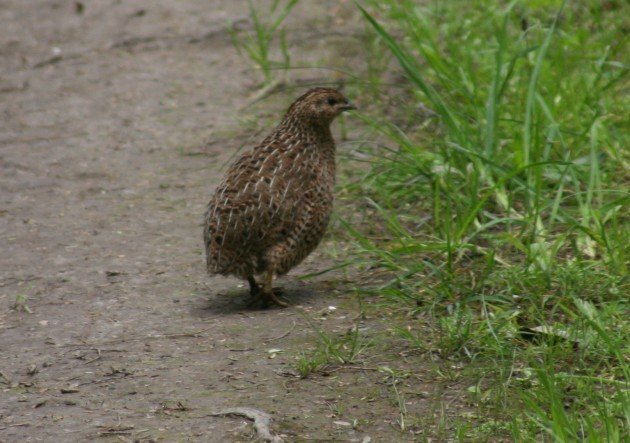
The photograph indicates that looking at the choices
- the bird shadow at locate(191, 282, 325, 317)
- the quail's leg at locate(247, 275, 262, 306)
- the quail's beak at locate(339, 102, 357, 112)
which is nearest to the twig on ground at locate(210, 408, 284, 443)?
the bird shadow at locate(191, 282, 325, 317)

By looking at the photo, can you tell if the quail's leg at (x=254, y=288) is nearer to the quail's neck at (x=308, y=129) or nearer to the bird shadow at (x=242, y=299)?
the bird shadow at (x=242, y=299)

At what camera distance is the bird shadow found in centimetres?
585

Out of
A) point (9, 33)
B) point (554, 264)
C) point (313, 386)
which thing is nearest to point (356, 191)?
point (554, 264)

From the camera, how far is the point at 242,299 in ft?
19.9

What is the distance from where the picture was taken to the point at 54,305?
5926 mm

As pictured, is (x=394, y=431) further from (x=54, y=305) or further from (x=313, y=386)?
(x=54, y=305)

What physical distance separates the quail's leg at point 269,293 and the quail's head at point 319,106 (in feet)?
3.42

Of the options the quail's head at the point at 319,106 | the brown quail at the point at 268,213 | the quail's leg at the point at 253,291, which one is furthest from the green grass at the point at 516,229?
the quail's leg at the point at 253,291

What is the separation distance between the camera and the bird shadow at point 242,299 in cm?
585

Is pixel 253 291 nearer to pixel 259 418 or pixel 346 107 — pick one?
pixel 346 107

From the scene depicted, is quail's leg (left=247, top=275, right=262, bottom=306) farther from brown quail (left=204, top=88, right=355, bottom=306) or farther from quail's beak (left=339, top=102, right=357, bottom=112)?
quail's beak (left=339, top=102, right=357, bottom=112)

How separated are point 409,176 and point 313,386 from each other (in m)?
2.14

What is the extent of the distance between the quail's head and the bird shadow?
3.08 feet

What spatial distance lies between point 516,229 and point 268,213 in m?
1.34
